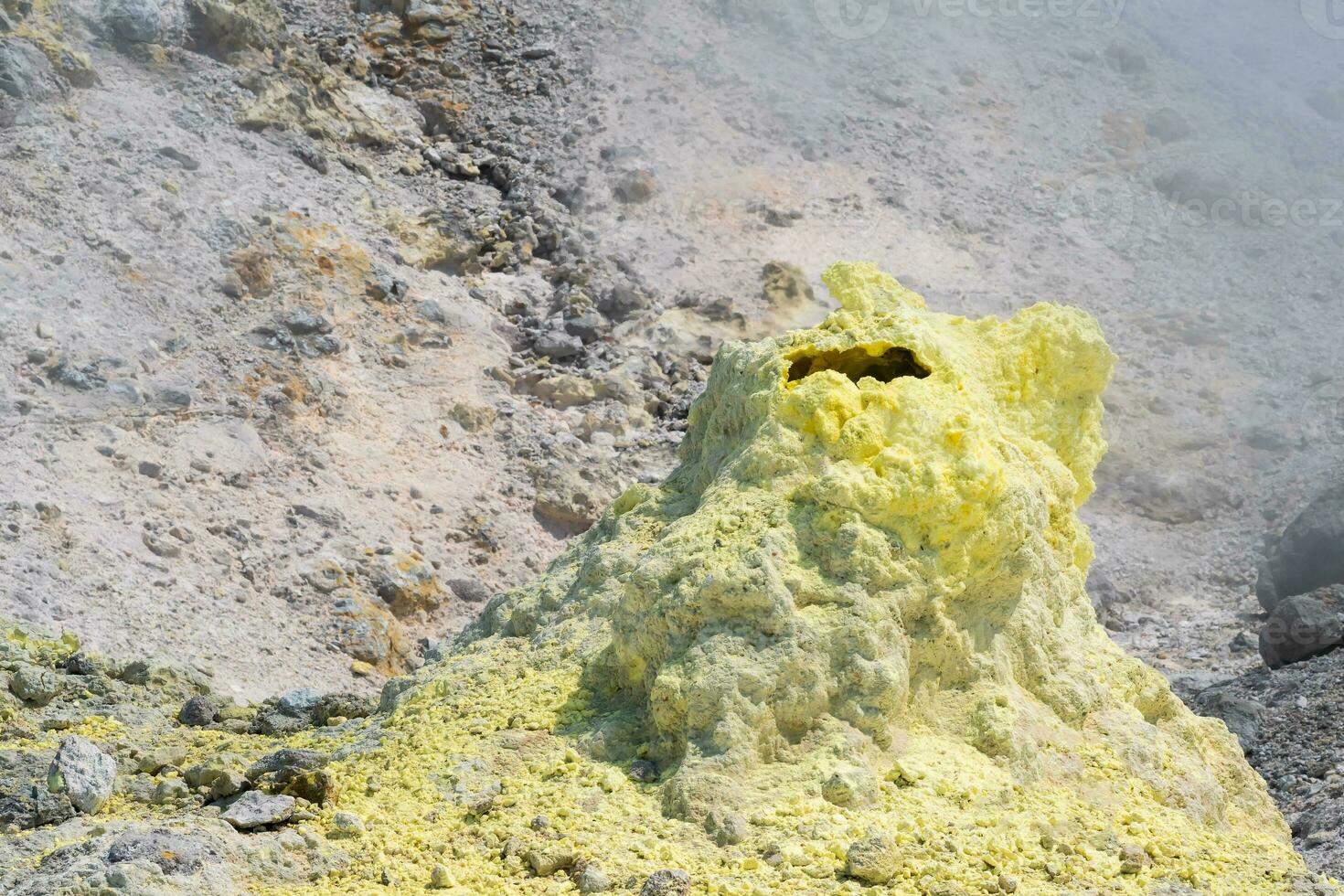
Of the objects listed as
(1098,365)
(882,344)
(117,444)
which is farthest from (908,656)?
(117,444)

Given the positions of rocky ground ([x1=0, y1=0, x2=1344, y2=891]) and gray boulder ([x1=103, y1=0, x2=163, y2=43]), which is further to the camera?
gray boulder ([x1=103, y1=0, x2=163, y2=43])

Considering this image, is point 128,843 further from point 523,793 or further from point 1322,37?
point 1322,37

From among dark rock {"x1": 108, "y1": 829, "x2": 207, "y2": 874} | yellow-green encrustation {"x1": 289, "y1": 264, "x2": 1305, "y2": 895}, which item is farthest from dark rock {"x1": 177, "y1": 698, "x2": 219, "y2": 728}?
dark rock {"x1": 108, "y1": 829, "x2": 207, "y2": 874}

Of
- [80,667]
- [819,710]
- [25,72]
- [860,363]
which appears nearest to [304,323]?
[25,72]

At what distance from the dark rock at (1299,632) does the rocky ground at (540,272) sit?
0.21m

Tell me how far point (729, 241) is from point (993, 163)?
4.38 meters

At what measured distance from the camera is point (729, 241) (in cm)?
1639

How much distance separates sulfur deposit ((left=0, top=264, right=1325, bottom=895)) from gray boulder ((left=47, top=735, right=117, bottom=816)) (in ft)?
1.84

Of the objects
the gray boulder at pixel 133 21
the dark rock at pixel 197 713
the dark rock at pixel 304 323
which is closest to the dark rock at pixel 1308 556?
the dark rock at pixel 304 323

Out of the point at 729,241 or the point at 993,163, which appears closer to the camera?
the point at 729,241

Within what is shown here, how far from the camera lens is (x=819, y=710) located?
480 cm
